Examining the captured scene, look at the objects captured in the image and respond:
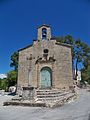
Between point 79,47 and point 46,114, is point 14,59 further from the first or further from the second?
point 46,114

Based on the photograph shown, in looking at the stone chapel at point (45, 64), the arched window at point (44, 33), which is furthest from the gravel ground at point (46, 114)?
the arched window at point (44, 33)

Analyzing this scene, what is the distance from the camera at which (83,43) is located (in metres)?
36.1

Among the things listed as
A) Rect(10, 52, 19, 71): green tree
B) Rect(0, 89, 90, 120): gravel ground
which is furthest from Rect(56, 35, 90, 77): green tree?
Rect(0, 89, 90, 120): gravel ground

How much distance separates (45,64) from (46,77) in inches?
62.3

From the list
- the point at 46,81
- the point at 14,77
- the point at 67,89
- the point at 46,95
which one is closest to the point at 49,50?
the point at 46,81

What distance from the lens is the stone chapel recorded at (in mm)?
21422

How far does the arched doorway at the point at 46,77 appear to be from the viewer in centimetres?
2181

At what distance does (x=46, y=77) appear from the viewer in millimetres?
22062

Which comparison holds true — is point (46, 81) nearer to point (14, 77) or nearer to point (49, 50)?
point (49, 50)

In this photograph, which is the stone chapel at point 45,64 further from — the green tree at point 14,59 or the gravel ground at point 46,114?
the green tree at point 14,59

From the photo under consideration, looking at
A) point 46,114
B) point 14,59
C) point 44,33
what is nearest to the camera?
point 46,114

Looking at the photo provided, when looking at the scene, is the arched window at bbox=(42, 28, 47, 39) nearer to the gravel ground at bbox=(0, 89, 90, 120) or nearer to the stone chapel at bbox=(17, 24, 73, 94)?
the stone chapel at bbox=(17, 24, 73, 94)

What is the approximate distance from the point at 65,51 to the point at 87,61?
50.5 feet

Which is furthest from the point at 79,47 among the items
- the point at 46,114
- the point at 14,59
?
the point at 46,114
